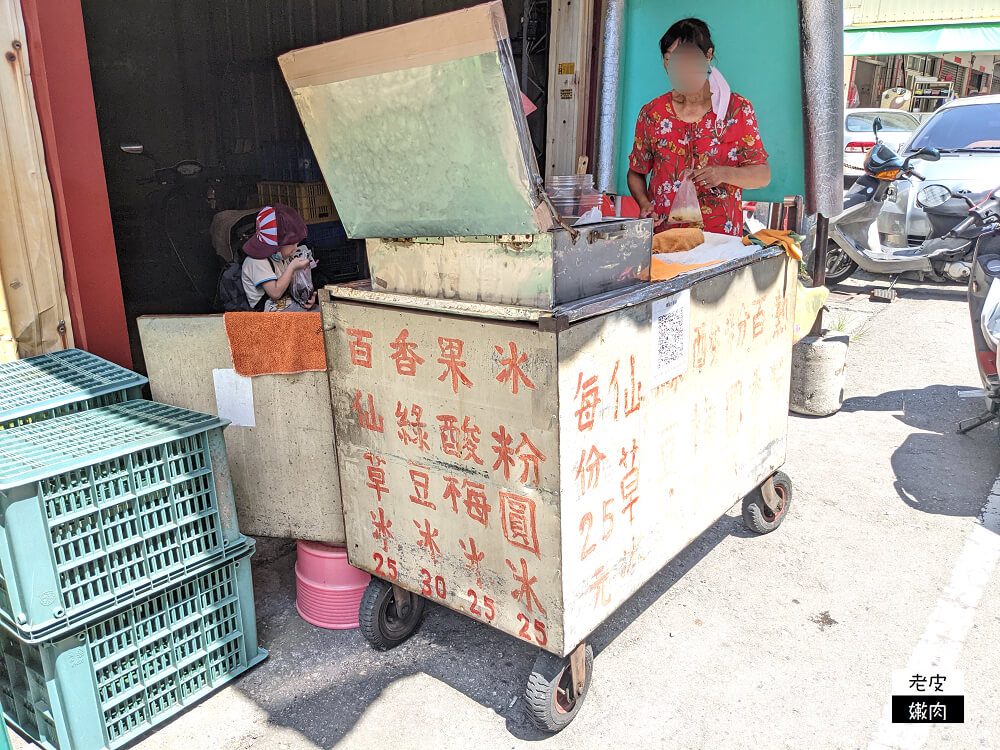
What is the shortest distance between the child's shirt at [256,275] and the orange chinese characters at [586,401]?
1.81 metres

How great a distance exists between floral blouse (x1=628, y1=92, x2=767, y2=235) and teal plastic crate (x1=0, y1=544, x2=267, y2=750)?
91.3 inches

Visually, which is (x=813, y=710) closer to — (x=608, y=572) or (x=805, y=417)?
(x=608, y=572)

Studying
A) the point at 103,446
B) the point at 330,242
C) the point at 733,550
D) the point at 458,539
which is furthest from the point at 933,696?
the point at 330,242

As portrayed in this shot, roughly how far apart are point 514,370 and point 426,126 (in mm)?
656

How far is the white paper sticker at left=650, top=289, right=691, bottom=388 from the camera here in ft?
7.40

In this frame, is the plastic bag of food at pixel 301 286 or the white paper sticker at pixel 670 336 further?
the plastic bag of food at pixel 301 286

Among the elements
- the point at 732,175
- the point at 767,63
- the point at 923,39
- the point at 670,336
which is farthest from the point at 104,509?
the point at 923,39

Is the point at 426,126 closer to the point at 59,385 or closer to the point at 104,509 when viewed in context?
the point at 104,509

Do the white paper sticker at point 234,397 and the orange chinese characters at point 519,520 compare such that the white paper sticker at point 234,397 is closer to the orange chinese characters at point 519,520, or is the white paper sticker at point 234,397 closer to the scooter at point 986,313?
the orange chinese characters at point 519,520

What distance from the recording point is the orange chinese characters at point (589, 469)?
204 centimetres

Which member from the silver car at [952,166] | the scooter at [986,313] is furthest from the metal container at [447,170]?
the silver car at [952,166]

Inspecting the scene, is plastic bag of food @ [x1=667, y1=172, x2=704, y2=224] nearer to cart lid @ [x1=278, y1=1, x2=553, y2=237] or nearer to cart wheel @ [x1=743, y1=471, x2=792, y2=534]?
cart wheel @ [x1=743, y1=471, x2=792, y2=534]

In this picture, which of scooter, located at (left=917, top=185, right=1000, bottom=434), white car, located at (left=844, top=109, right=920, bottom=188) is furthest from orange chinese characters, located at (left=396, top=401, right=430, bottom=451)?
white car, located at (left=844, top=109, right=920, bottom=188)

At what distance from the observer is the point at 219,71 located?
4008mm
